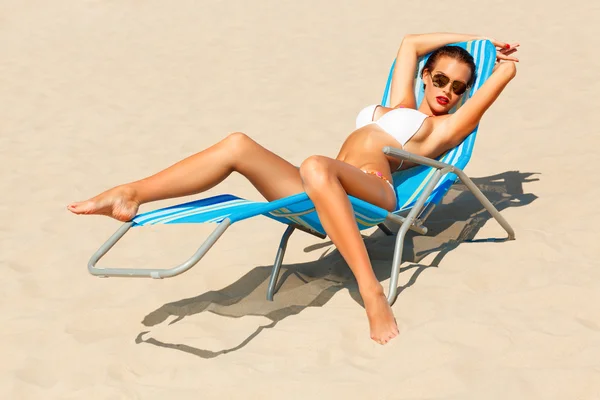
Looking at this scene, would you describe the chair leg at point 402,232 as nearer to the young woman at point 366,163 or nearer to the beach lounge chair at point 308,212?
the beach lounge chair at point 308,212

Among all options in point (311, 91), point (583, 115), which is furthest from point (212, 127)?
point (583, 115)

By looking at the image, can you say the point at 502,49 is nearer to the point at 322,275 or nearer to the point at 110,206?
the point at 322,275

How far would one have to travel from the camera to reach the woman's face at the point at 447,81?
13.6 feet

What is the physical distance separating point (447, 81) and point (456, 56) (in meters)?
0.15

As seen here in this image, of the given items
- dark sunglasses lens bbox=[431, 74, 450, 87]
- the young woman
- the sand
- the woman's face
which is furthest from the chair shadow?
dark sunglasses lens bbox=[431, 74, 450, 87]

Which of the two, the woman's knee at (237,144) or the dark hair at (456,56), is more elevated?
the dark hair at (456,56)

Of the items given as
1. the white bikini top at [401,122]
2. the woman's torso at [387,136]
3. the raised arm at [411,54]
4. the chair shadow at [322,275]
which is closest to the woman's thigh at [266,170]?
the woman's torso at [387,136]

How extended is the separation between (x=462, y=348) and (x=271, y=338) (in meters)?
0.79

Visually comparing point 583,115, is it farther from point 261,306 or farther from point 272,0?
point 272,0

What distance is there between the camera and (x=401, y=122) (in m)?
4.00

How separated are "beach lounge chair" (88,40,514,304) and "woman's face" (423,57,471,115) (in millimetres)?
224

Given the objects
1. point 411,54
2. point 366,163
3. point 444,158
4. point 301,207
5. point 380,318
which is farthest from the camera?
point 411,54

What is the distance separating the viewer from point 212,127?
707 cm

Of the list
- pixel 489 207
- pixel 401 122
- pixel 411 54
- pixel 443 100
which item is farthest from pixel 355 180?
pixel 411 54
